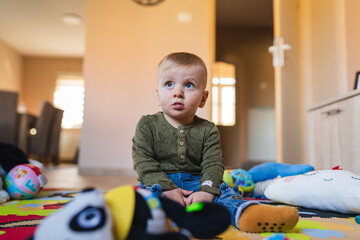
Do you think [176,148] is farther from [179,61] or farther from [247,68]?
[247,68]

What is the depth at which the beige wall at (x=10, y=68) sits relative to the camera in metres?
6.41

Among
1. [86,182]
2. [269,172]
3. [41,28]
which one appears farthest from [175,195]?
[41,28]

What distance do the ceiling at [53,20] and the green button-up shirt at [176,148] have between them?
14.3ft

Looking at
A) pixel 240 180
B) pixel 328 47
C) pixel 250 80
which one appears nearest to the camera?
pixel 240 180

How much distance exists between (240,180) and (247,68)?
4.52 metres

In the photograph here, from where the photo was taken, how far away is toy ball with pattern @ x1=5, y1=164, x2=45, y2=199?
1.27 meters

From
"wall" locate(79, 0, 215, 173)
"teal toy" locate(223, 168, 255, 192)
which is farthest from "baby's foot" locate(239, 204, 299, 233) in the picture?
"wall" locate(79, 0, 215, 173)

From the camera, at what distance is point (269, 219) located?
2.30 ft

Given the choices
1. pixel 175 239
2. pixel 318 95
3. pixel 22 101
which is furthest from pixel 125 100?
pixel 22 101

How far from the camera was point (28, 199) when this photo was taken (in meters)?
1.31

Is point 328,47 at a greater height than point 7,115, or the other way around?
point 328,47

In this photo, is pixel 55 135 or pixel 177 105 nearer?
pixel 177 105

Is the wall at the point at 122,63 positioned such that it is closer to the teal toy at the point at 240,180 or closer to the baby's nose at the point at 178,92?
the teal toy at the point at 240,180

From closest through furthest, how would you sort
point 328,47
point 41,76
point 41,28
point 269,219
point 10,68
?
point 269,219
point 328,47
point 41,28
point 10,68
point 41,76
